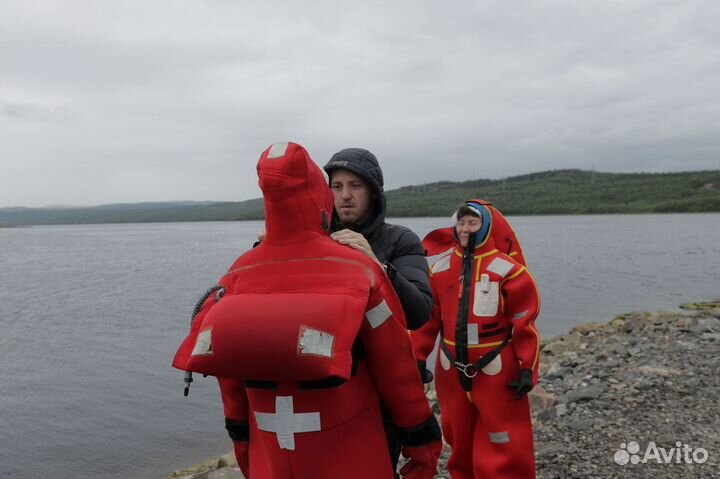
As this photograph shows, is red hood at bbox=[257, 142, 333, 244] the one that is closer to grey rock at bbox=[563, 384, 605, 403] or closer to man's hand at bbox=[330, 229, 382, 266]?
man's hand at bbox=[330, 229, 382, 266]

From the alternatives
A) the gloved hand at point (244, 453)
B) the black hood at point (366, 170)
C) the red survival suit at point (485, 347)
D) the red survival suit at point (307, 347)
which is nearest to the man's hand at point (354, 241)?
the red survival suit at point (307, 347)

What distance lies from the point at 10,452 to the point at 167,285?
71.6 feet

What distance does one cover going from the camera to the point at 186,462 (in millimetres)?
9805

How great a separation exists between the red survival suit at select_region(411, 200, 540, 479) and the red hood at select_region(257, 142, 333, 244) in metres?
2.72

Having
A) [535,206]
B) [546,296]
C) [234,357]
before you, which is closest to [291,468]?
[234,357]

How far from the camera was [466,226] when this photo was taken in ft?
16.9

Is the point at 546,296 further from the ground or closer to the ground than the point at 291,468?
closer to the ground

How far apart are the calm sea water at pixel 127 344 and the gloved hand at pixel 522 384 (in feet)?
23.0

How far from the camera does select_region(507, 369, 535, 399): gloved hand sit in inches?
181

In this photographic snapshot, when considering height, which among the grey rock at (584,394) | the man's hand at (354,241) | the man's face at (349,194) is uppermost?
the man's face at (349,194)

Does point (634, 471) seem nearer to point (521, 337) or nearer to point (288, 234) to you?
point (521, 337)

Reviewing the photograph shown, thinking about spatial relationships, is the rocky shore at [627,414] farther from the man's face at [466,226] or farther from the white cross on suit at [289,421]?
the white cross on suit at [289,421]

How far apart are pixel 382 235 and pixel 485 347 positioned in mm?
2204

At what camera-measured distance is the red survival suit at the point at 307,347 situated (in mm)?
2100
